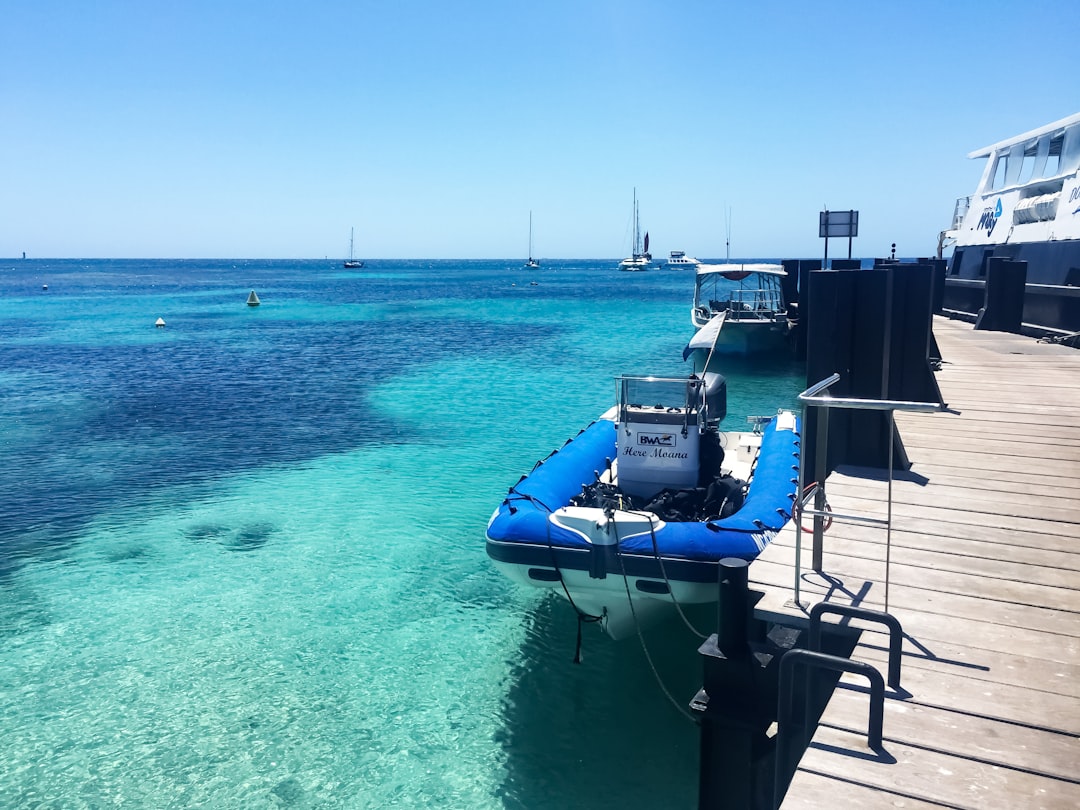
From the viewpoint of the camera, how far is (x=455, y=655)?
779cm

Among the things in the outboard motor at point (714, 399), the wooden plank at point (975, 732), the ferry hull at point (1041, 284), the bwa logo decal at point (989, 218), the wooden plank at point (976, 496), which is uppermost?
the bwa logo decal at point (989, 218)

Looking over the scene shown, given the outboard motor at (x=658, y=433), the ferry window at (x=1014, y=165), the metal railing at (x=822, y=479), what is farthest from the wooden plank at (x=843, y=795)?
the ferry window at (x=1014, y=165)

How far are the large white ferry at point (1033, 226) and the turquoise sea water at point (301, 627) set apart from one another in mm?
6795

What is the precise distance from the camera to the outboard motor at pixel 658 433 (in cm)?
789

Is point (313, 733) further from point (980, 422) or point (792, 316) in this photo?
point (792, 316)

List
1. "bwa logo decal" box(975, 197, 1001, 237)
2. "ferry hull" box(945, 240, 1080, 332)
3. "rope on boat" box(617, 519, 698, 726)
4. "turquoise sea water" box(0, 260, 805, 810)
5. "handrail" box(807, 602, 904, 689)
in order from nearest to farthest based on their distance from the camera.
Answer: "handrail" box(807, 602, 904, 689), "turquoise sea water" box(0, 260, 805, 810), "rope on boat" box(617, 519, 698, 726), "ferry hull" box(945, 240, 1080, 332), "bwa logo decal" box(975, 197, 1001, 237)

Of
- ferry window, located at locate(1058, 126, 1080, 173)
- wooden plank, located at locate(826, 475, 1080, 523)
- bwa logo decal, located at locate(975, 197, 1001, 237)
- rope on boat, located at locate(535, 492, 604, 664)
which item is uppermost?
ferry window, located at locate(1058, 126, 1080, 173)

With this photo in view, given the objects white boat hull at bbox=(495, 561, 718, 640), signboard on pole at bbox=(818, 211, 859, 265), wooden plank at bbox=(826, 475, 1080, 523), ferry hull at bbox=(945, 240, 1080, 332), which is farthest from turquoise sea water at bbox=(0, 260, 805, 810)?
ferry hull at bbox=(945, 240, 1080, 332)

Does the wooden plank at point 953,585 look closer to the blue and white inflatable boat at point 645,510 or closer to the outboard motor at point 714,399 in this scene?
the blue and white inflatable boat at point 645,510

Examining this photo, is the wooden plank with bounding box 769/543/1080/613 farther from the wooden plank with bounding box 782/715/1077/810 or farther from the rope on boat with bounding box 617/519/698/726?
the rope on boat with bounding box 617/519/698/726

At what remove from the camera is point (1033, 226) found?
21.2 meters

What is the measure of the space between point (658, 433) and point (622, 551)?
195cm

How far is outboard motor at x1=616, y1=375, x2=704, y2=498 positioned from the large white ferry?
11.1 metres

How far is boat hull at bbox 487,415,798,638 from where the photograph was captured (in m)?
6.24
